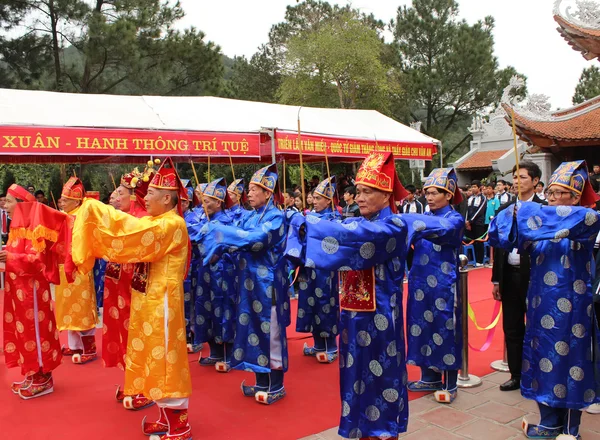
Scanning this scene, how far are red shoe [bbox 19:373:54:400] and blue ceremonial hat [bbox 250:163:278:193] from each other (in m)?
2.43

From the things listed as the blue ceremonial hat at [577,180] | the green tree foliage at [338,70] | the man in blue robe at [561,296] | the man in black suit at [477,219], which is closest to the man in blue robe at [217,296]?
the man in blue robe at [561,296]

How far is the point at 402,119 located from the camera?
31.9 meters

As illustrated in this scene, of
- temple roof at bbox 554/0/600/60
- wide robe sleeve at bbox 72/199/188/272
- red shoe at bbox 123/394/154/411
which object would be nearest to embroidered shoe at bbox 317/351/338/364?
red shoe at bbox 123/394/154/411

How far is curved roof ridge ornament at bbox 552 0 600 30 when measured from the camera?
457 inches

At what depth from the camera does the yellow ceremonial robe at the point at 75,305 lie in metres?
5.18

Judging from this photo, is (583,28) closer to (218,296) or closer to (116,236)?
(218,296)

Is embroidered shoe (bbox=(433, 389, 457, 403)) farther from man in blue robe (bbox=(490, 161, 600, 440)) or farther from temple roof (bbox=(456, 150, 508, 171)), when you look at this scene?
temple roof (bbox=(456, 150, 508, 171))

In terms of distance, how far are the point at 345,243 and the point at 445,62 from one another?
32.1 meters

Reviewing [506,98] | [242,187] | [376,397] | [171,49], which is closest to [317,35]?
[171,49]

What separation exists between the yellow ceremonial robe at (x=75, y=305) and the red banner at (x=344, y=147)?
268 cm

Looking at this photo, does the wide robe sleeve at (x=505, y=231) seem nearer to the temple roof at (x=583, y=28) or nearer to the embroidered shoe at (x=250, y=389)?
the embroidered shoe at (x=250, y=389)

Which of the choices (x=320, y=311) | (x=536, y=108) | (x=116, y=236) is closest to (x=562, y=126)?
(x=536, y=108)

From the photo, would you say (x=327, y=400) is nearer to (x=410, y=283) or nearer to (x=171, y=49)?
(x=410, y=283)

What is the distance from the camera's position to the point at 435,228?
3.42 meters
